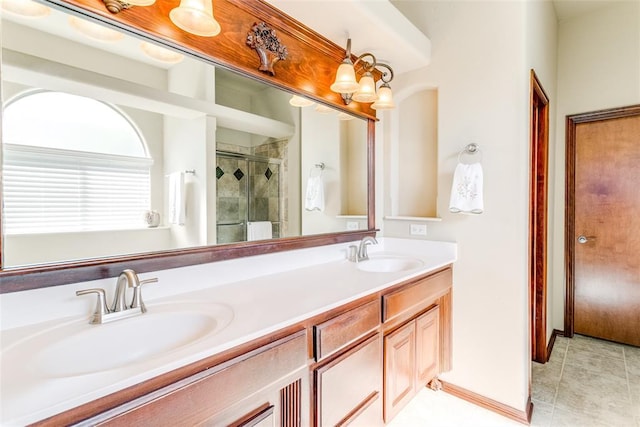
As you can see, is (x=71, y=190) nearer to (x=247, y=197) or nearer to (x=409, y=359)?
(x=247, y=197)

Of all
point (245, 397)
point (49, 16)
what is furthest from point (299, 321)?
point (49, 16)

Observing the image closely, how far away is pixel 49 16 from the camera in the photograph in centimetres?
102

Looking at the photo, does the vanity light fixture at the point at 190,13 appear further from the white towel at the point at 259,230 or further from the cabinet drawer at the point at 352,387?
the cabinet drawer at the point at 352,387

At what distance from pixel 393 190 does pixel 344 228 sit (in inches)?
22.2

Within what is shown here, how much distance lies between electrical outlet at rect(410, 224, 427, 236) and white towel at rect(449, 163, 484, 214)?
0.29m

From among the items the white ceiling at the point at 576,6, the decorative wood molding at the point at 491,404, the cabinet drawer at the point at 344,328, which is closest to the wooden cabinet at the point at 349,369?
the cabinet drawer at the point at 344,328

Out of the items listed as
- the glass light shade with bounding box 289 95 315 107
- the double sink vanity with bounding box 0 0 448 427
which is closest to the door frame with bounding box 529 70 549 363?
the double sink vanity with bounding box 0 0 448 427

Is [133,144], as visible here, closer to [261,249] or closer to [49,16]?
[49,16]

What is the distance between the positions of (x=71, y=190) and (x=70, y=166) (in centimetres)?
9

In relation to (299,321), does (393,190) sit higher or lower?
higher

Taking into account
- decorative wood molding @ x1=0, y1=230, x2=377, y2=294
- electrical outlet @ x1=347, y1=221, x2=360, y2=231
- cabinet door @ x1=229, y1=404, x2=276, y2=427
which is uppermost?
electrical outlet @ x1=347, y1=221, x2=360, y2=231

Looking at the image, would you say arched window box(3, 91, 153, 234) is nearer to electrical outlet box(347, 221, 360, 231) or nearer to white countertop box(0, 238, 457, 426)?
white countertop box(0, 238, 457, 426)

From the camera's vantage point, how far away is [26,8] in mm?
980

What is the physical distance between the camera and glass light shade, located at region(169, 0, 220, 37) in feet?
3.58
